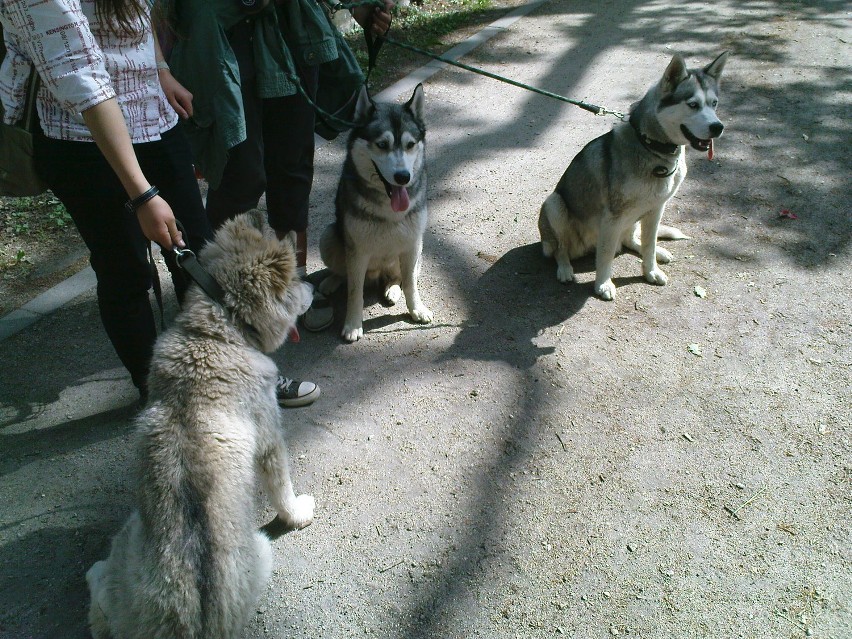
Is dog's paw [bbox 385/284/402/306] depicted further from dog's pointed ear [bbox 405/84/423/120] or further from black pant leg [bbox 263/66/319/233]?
dog's pointed ear [bbox 405/84/423/120]

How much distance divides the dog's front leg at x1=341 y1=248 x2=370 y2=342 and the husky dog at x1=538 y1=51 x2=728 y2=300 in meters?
1.43

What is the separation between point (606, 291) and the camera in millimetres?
4078

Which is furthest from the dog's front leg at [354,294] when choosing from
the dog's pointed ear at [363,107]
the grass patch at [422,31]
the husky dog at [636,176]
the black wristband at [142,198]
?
the grass patch at [422,31]

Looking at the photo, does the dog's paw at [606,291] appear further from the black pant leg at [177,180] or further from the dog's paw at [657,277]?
the black pant leg at [177,180]

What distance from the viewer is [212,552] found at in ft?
5.90

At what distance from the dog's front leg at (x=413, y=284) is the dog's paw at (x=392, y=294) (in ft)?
0.60

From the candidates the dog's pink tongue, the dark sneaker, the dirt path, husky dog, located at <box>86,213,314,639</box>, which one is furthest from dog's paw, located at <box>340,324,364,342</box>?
husky dog, located at <box>86,213,314,639</box>

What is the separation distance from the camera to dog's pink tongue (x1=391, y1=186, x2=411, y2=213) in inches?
135

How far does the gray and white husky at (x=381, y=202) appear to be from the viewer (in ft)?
10.9

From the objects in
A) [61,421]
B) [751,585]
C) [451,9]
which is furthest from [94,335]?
[451,9]

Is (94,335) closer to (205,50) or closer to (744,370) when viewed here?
(205,50)

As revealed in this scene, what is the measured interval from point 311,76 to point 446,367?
Answer: 1.79m


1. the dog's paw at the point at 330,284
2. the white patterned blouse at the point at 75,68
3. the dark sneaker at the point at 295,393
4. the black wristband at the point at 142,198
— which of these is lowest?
the dark sneaker at the point at 295,393

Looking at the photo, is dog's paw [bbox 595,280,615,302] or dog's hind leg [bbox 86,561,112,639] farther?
dog's paw [bbox 595,280,615,302]
